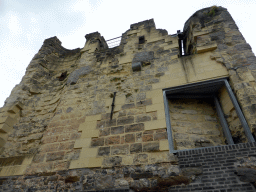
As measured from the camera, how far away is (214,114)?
3527 millimetres

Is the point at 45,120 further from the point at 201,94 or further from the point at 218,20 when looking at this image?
the point at 218,20

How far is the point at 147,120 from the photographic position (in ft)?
11.0

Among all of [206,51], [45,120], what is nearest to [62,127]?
[45,120]

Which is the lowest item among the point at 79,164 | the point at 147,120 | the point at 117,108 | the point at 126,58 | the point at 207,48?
the point at 79,164

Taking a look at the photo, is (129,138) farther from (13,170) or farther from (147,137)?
(13,170)

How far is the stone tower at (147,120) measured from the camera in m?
2.62

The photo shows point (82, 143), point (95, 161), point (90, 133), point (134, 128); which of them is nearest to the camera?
point (95, 161)

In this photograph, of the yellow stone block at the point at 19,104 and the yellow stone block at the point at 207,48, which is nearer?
the yellow stone block at the point at 207,48

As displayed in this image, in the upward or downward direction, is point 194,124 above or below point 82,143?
above

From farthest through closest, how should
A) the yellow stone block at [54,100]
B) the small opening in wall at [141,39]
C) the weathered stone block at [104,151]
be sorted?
the small opening in wall at [141,39]
the yellow stone block at [54,100]
the weathered stone block at [104,151]

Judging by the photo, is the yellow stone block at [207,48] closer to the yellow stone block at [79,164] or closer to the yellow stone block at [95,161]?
the yellow stone block at [95,161]

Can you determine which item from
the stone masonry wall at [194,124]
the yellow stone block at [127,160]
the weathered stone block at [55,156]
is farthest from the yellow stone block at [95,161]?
the stone masonry wall at [194,124]

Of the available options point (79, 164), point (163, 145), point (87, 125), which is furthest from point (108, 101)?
point (163, 145)

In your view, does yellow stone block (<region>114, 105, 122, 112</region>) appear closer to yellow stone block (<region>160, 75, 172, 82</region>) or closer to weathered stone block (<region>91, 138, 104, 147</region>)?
weathered stone block (<region>91, 138, 104, 147</region>)
